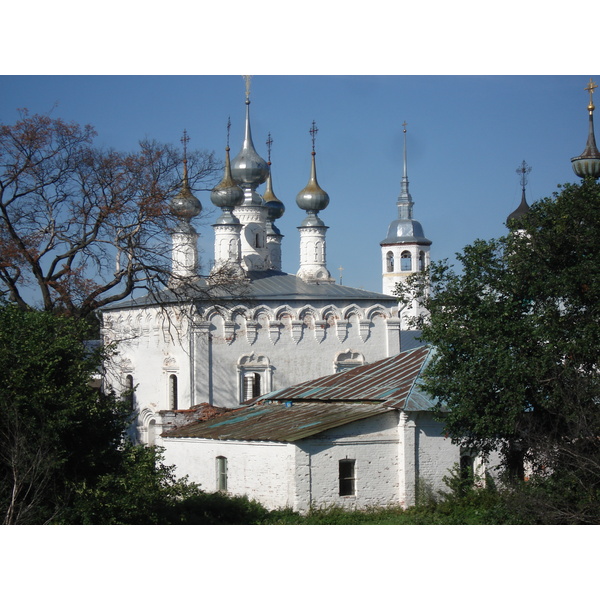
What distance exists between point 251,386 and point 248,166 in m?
9.34

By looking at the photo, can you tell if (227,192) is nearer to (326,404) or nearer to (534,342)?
(326,404)

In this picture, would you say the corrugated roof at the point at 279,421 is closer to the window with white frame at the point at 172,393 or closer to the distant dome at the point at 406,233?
the window with white frame at the point at 172,393

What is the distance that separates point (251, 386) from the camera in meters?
28.4

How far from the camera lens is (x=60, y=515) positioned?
12.9 meters

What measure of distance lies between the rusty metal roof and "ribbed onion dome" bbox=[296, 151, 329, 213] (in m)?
11.6

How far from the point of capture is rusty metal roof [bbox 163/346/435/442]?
18.6 meters

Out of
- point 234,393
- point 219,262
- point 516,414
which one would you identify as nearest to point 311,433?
point 516,414

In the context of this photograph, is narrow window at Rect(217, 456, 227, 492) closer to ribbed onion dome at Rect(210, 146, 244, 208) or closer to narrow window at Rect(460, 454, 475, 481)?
narrow window at Rect(460, 454, 475, 481)

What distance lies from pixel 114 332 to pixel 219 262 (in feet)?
12.1

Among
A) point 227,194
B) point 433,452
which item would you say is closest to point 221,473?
point 433,452

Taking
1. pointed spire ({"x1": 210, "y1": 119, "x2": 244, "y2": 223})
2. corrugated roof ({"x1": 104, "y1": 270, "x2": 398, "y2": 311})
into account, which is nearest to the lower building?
corrugated roof ({"x1": 104, "y1": 270, "x2": 398, "y2": 311})

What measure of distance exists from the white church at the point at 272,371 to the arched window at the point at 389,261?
16532 mm

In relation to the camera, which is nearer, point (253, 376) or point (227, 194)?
point (253, 376)

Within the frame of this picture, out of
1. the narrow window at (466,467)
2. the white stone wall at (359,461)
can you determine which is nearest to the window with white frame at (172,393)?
the white stone wall at (359,461)
